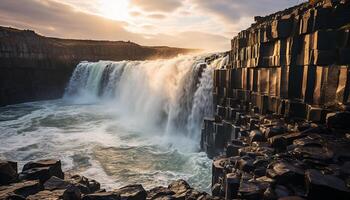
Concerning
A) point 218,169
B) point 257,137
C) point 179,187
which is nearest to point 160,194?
point 179,187

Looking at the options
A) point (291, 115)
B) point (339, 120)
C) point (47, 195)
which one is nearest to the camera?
point (339, 120)

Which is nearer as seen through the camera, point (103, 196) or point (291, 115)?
point (103, 196)

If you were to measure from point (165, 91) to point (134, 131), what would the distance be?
3.72 meters

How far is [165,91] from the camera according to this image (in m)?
20.4

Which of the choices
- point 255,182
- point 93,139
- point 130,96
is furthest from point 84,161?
point 130,96

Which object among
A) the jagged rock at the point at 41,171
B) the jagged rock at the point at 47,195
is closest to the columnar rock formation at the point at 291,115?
the jagged rock at the point at 47,195

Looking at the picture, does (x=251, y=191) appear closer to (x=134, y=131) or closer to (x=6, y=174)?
(x=6, y=174)

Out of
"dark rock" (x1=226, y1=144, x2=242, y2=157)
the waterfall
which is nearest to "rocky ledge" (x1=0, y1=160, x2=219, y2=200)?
"dark rock" (x1=226, y1=144, x2=242, y2=157)

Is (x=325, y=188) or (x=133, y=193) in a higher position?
(x=325, y=188)

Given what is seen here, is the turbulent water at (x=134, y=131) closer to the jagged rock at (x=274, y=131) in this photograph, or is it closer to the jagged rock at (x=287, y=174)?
the jagged rock at (x=274, y=131)

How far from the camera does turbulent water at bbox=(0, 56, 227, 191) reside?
40.1 feet

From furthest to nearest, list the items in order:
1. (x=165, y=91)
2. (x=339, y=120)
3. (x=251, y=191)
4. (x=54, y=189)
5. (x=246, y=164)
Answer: (x=165, y=91), (x=54, y=189), (x=339, y=120), (x=246, y=164), (x=251, y=191)

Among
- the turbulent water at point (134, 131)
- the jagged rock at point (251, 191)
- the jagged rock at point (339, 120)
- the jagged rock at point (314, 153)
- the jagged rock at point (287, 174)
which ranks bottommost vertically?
the turbulent water at point (134, 131)

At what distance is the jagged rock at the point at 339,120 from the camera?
6.84 m
